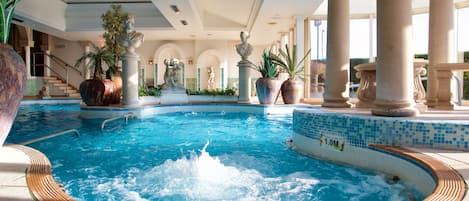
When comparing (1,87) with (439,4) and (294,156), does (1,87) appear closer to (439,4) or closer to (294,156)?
(294,156)

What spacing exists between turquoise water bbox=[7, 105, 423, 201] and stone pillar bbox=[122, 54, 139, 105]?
11.0 ft

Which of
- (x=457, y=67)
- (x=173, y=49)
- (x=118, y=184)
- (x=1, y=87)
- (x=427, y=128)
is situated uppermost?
(x=173, y=49)

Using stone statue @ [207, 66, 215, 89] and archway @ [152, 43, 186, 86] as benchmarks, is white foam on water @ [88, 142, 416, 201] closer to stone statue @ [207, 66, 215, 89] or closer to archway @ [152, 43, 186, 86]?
stone statue @ [207, 66, 215, 89]

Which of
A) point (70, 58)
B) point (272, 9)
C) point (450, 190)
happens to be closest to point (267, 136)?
point (450, 190)

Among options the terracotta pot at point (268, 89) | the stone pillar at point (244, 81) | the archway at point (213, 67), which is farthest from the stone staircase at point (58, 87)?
the terracotta pot at point (268, 89)

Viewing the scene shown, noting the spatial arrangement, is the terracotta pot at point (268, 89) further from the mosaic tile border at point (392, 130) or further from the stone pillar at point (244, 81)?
the mosaic tile border at point (392, 130)

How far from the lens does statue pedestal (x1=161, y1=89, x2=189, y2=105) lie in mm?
11117

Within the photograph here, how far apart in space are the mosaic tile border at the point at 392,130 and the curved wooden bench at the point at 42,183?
2.62 meters

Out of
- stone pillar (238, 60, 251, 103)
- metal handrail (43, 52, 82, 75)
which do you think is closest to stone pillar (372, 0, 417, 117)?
stone pillar (238, 60, 251, 103)

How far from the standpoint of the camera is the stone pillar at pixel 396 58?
317cm

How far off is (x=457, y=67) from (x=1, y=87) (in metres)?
5.20

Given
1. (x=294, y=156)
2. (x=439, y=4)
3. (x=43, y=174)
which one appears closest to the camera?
(x=43, y=174)

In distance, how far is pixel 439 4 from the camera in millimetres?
5090

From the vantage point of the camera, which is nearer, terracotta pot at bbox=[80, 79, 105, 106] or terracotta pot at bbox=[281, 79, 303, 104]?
terracotta pot at bbox=[80, 79, 105, 106]
